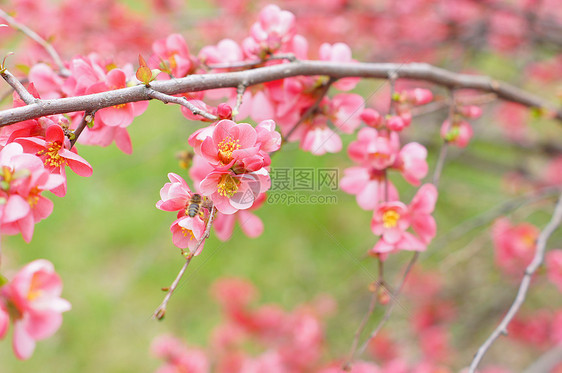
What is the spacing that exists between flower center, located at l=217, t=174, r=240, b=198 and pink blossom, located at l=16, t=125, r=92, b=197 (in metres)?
0.21

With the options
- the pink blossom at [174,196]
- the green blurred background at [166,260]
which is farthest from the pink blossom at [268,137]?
the green blurred background at [166,260]

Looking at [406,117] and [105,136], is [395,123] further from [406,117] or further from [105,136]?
[105,136]

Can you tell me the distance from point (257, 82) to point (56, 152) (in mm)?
353

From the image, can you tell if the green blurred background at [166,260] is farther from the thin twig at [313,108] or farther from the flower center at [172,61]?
the flower center at [172,61]

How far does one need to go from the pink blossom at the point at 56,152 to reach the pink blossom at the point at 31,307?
0.41ft

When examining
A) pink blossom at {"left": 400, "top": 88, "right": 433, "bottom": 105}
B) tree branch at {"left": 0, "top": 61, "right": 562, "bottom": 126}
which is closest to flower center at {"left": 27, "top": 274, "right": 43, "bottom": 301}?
tree branch at {"left": 0, "top": 61, "right": 562, "bottom": 126}

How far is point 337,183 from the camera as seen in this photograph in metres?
1.02

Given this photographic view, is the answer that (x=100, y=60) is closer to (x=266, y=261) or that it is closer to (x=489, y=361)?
(x=266, y=261)

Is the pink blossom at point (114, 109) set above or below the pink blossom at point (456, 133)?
above

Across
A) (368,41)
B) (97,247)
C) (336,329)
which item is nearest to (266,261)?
(336,329)

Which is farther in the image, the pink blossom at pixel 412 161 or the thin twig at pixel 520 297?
the pink blossom at pixel 412 161

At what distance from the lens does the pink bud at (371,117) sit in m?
0.94

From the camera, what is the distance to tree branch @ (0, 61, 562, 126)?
0.66 meters

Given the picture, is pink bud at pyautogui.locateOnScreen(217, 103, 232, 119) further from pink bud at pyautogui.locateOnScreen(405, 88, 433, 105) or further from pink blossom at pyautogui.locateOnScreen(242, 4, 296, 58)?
pink bud at pyautogui.locateOnScreen(405, 88, 433, 105)
